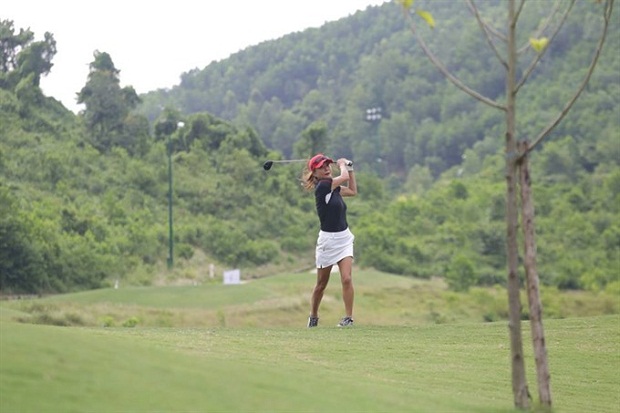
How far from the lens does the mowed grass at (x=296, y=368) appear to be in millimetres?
8242

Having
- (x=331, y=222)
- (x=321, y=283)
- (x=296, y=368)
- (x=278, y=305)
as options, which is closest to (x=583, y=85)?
(x=296, y=368)

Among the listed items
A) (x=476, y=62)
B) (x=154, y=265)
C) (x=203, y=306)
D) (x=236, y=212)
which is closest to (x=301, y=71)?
(x=476, y=62)

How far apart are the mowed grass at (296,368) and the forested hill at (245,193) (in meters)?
26.5

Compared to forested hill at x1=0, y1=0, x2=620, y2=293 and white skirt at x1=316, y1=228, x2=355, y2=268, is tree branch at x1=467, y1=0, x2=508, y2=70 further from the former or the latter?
forested hill at x1=0, y1=0, x2=620, y2=293

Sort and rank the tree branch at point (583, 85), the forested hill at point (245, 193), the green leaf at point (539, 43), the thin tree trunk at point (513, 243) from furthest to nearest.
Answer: the forested hill at point (245, 193), the thin tree trunk at point (513, 243), the tree branch at point (583, 85), the green leaf at point (539, 43)

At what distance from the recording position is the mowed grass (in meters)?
8.24

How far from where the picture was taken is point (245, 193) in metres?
63.8

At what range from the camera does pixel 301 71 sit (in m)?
140

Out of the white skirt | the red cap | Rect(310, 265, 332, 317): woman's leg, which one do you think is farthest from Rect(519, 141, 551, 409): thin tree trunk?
Rect(310, 265, 332, 317): woman's leg

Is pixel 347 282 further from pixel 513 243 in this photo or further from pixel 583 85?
pixel 583 85

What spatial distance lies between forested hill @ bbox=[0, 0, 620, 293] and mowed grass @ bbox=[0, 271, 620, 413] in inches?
1044

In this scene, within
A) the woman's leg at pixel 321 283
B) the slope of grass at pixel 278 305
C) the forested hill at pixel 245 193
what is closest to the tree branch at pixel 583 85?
the woman's leg at pixel 321 283

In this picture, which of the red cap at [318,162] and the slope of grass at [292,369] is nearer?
the slope of grass at [292,369]

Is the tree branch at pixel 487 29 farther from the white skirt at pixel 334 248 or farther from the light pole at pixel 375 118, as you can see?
the light pole at pixel 375 118
